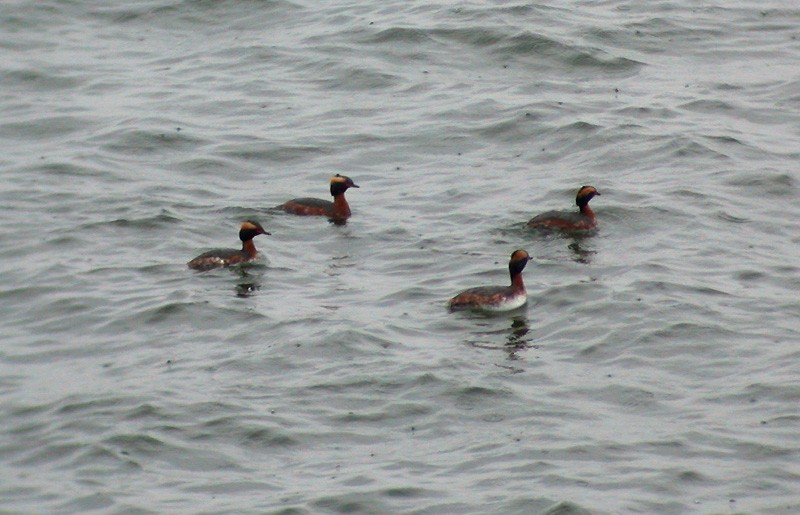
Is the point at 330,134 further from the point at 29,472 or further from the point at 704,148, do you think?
the point at 29,472

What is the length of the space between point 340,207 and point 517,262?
3848 millimetres

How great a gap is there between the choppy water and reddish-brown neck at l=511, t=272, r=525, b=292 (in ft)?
1.24

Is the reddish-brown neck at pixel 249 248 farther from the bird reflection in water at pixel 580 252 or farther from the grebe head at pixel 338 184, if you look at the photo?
the bird reflection in water at pixel 580 252

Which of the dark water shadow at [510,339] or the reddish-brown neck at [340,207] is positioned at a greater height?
the reddish-brown neck at [340,207]

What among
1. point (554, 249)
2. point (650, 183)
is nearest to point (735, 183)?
point (650, 183)

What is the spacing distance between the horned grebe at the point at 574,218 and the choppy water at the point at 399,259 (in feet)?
0.75

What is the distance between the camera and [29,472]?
48.8ft

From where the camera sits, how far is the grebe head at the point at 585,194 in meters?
21.8

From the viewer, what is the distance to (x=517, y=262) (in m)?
19.3

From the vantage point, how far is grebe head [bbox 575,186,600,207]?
71.4 ft

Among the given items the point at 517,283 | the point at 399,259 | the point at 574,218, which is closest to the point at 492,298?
the point at 517,283

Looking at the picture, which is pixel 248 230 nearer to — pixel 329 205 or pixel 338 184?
pixel 329 205

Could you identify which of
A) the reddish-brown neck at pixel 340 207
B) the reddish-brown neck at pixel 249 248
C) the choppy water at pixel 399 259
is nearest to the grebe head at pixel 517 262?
the choppy water at pixel 399 259

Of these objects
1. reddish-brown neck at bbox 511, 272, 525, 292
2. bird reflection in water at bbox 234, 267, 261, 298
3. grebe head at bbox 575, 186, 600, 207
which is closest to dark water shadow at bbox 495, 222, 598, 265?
grebe head at bbox 575, 186, 600, 207
